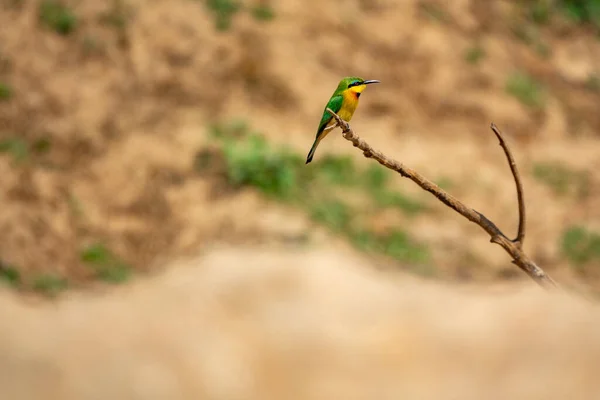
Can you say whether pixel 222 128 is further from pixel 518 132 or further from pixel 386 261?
pixel 518 132

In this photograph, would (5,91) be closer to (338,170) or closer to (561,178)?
(338,170)

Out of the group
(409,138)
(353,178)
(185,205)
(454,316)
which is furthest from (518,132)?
(454,316)

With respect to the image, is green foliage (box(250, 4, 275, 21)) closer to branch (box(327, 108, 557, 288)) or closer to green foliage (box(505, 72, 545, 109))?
green foliage (box(505, 72, 545, 109))

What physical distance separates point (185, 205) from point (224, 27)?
2881 mm

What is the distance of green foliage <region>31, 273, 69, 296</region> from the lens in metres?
6.66

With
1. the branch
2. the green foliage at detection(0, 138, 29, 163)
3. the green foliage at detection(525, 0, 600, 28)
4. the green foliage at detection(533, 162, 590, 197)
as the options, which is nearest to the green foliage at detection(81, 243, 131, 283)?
the green foliage at detection(0, 138, 29, 163)

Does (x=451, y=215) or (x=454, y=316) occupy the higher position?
A: (x=451, y=215)

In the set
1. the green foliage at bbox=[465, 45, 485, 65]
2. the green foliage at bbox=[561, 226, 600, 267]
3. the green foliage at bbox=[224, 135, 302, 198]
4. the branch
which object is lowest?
the branch

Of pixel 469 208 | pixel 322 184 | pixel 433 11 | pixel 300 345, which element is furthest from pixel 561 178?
pixel 469 208

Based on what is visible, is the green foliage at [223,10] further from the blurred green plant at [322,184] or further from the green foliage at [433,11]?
the green foliage at [433,11]

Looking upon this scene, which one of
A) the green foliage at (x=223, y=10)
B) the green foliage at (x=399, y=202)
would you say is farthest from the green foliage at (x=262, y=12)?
the green foliage at (x=399, y=202)

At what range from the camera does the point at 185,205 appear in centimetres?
807

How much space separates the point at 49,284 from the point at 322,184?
3124 millimetres

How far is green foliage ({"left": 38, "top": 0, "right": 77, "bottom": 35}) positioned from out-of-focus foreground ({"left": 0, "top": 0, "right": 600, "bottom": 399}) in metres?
0.02
